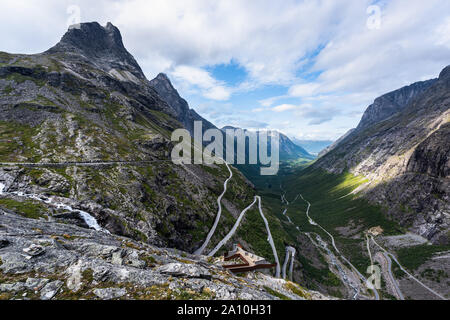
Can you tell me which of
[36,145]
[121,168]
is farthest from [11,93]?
[121,168]

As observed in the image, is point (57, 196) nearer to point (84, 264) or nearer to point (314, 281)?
point (84, 264)

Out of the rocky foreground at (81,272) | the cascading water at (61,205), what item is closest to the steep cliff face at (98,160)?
the cascading water at (61,205)

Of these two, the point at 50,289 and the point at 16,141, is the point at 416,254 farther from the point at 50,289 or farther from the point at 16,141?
the point at 16,141

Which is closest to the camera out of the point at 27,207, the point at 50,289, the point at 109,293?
the point at 50,289

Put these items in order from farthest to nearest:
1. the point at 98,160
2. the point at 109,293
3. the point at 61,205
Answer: the point at 98,160 < the point at 61,205 < the point at 109,293

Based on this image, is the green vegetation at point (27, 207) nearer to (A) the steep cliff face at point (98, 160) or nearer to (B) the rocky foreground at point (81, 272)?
(A) the steep cliff face at point (98, 160)

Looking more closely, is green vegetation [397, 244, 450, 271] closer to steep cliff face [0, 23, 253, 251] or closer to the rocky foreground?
steep cliff face [0, 23, 253, 251]

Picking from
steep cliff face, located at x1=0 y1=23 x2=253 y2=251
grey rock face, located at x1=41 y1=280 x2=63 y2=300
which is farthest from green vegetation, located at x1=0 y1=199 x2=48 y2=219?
grey rock face, located at x1=41 y1=280 x2=63 y2=300

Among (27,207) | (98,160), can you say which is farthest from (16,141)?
(27,207)

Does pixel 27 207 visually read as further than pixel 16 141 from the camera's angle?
No
